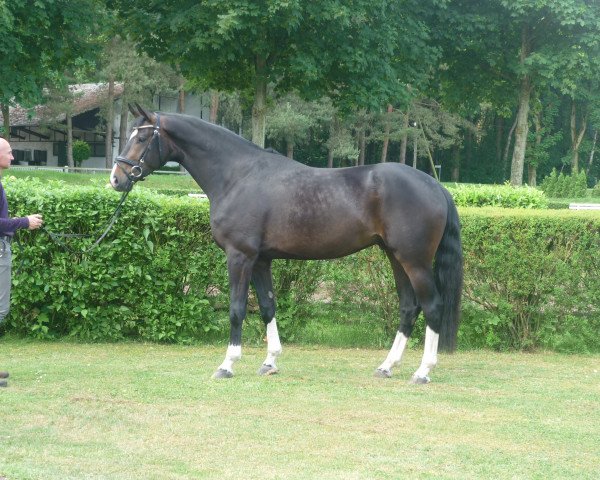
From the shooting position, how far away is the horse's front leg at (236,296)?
788 centimetres

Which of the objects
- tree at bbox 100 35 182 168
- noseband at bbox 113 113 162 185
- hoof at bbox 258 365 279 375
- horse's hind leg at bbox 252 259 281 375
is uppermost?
tree at bbox 100 35 182 168

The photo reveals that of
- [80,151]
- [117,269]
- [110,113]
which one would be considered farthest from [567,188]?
[117,269]

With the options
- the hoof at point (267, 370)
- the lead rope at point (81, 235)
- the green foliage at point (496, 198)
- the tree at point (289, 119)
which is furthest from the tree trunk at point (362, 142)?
the hoof at point (267, 370)

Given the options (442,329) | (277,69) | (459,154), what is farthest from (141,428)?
(459,154)

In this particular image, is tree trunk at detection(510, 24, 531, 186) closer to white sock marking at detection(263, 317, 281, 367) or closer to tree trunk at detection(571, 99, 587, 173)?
white sock marking at detection(263, 317, 281, 367)

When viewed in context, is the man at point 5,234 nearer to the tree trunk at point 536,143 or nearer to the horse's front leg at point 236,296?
the horse's front leg at point 236,296

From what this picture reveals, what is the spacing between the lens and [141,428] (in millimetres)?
6035

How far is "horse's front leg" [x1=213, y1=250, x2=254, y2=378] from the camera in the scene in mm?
7879

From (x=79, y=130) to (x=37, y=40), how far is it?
113 feet

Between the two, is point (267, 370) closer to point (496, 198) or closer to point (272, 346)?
point (272, 346)

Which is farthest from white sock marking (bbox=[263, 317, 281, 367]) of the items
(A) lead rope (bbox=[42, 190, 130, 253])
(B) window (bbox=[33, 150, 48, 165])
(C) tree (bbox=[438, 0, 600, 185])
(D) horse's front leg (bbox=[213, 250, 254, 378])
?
(B) window (bbox=[33, 150, 48, 165])

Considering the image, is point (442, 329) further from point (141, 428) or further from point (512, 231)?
point (141, 428)

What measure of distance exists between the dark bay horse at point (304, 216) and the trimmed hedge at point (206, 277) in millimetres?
1847

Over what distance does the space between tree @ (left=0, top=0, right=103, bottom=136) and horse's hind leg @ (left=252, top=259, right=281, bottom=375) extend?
594 inches
